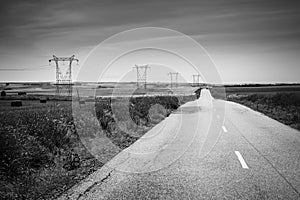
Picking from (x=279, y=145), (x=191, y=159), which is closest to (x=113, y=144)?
(x=191, y=159)

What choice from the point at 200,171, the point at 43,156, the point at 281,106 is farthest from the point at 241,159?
the point at 281,106

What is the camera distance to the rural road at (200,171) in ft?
17.7

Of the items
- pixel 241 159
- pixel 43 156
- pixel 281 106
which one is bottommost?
pixel 281 106

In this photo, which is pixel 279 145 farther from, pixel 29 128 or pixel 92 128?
pixel 29 128

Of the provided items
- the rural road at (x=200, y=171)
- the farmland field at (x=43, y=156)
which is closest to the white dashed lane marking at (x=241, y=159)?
the rural road at (x=200, y=171)

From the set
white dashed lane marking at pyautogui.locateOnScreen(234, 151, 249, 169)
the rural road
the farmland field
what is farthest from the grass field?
the farmland field

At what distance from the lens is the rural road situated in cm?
541

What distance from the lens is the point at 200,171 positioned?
6.94 metres

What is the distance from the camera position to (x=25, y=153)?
24.1ft

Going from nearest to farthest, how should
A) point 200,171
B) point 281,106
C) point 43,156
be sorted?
point 200,171, point 43,156, point 281,106

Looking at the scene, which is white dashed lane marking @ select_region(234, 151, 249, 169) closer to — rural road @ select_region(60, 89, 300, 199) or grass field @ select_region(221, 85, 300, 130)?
rural road @ select_region(60, 89, 300, 199)

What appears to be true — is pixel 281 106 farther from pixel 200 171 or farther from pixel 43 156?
pixel 43 156

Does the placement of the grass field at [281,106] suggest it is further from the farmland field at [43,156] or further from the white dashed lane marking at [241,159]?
the farmland field at [43,156]

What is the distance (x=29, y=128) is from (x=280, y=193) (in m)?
7.37
